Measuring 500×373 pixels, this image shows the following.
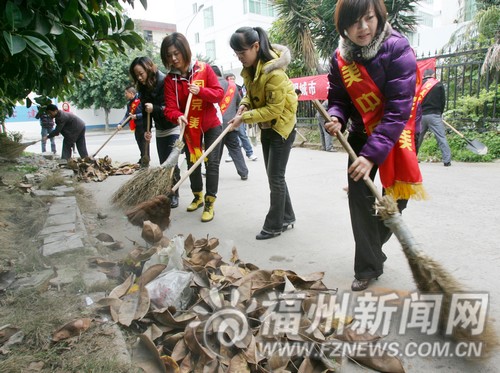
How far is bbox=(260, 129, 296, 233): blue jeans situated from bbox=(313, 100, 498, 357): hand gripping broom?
1265 mm

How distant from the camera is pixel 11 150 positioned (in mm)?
7527

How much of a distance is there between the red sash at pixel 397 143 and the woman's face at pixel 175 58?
1948mm

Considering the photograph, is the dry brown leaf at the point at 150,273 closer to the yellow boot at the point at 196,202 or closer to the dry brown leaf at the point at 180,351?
the dry brown leaf at the point at 180,351

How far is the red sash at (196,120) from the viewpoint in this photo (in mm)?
3912

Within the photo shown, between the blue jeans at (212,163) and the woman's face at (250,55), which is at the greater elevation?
the woman's face at (250,55)

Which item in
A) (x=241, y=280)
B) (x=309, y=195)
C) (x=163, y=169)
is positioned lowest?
(x=309, y=195)

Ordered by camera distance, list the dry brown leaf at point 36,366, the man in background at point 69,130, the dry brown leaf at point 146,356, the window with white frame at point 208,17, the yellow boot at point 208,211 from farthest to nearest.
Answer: the window with white frame at point 208,17
the man in background at point 69,130
the yellow boot at point 208,211
the dry brown leaf at point 146,356
the dry brown leaf at point 36,366

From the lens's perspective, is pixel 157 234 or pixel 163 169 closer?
pixel 157 234

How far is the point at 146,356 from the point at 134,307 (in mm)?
326

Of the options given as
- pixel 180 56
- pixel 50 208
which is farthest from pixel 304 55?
pixel 50 208

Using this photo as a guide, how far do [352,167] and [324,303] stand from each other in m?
0.76

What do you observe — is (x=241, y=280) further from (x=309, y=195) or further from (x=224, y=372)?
(x=309, y=195)

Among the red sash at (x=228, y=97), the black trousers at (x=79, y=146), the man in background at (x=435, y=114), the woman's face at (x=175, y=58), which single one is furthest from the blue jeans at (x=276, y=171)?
the black trousers at (x=79, y=146)

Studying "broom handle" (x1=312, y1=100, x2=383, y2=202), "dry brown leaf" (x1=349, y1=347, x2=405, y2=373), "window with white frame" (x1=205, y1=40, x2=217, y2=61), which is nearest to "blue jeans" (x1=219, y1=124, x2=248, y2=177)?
"broom handle" (x1=312, y1=100, x2=383, y2=202)
